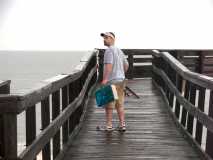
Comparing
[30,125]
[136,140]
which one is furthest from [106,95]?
[30,125]

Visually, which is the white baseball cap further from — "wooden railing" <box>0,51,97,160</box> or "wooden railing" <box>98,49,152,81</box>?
"wooden railing" <box>98,49,152,81</box>

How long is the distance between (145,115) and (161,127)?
1130 millimetres

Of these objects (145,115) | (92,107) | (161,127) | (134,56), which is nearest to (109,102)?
(161,127)

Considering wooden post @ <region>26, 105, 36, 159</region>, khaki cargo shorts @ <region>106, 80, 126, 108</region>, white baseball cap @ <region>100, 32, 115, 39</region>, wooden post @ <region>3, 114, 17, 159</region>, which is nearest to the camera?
wooden post @ <region>3, 114, 17, 159</region>

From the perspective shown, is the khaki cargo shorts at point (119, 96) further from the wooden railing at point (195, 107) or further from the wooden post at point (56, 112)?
the wooden post at point (56, 112)

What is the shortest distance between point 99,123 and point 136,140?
53.8 inches

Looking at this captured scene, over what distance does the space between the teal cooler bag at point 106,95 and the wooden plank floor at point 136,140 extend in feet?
1.85

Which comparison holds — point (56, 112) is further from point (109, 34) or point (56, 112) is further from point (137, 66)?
point (137, 66)

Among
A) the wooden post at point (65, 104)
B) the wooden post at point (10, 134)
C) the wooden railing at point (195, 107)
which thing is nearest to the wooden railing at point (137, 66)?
the wooden railing at point (195, 107)

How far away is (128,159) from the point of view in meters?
5.41

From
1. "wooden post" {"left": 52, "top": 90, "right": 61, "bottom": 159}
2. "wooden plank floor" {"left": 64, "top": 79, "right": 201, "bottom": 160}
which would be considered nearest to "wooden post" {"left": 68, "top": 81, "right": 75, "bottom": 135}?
"wooden plank floor" {"left": 64, "top": 79, "right": 201, "bottom": 160}

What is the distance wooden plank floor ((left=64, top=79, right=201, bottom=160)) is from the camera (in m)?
5.58

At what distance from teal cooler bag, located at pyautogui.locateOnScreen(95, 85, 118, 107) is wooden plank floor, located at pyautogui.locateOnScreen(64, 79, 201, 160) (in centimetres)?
56

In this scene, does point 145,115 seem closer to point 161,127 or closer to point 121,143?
point 161,127
